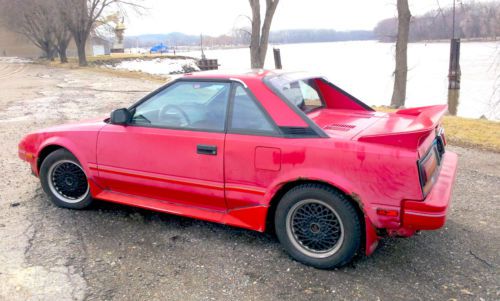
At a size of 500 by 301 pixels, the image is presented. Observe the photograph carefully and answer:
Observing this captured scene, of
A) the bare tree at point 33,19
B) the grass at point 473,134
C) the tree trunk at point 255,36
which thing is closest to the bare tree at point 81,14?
the bare tree at point 33,19

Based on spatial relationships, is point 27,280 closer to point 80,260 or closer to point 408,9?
point 80,260

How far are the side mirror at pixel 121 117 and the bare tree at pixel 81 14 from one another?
35108 millimetres

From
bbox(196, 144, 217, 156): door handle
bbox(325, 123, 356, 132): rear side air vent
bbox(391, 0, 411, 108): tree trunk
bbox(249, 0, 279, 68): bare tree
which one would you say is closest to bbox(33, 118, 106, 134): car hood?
bbox(196, 144, 217, 156): door handle

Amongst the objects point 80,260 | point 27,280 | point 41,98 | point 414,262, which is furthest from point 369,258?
point 41,98

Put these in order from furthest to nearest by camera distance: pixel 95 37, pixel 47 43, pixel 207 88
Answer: pixel 95 37 < pixel 47 43 < pixel 207 88

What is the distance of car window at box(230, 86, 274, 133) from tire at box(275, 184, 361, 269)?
0.57m

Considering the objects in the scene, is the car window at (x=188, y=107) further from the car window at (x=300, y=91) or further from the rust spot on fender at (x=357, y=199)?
the rust spot on fender at (x=357, y=199)

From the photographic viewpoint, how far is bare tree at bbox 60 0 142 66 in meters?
35.5

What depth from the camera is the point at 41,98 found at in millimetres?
14695

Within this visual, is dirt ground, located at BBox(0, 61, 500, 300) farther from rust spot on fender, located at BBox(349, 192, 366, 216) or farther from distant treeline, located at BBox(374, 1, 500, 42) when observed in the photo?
distant treeline, located at BBox(374, 1, 500, 42)

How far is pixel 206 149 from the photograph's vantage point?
351 centimetres

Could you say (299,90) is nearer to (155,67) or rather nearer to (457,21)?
(457,21)

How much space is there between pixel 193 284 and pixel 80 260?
1.00 m

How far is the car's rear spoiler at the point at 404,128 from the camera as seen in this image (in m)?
2.88
